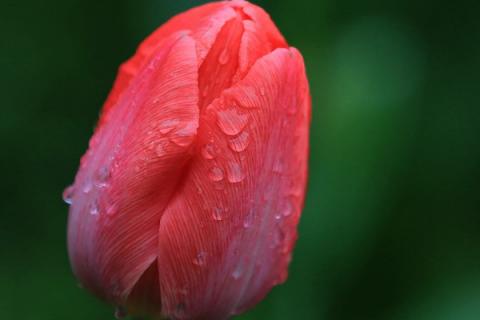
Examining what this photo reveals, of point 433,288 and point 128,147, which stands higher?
point 128,147

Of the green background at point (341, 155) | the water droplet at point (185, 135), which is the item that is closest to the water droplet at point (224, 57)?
the water droplet at point (185, 135)

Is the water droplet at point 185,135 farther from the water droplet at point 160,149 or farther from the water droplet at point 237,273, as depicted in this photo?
the water droplet at point 237,273

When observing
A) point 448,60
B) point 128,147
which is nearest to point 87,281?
point 128,147

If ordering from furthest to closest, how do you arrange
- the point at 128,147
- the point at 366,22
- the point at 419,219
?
the point at 366,22 → the point at 419,219 → the point at 128,147

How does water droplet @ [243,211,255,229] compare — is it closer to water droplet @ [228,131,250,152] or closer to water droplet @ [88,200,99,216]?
water droplet @ [228,131,250,152]

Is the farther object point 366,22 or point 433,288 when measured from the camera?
point 366,22

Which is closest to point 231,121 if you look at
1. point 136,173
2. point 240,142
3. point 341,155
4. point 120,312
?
point 240,142

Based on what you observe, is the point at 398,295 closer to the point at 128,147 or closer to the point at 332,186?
the point at 332,186
